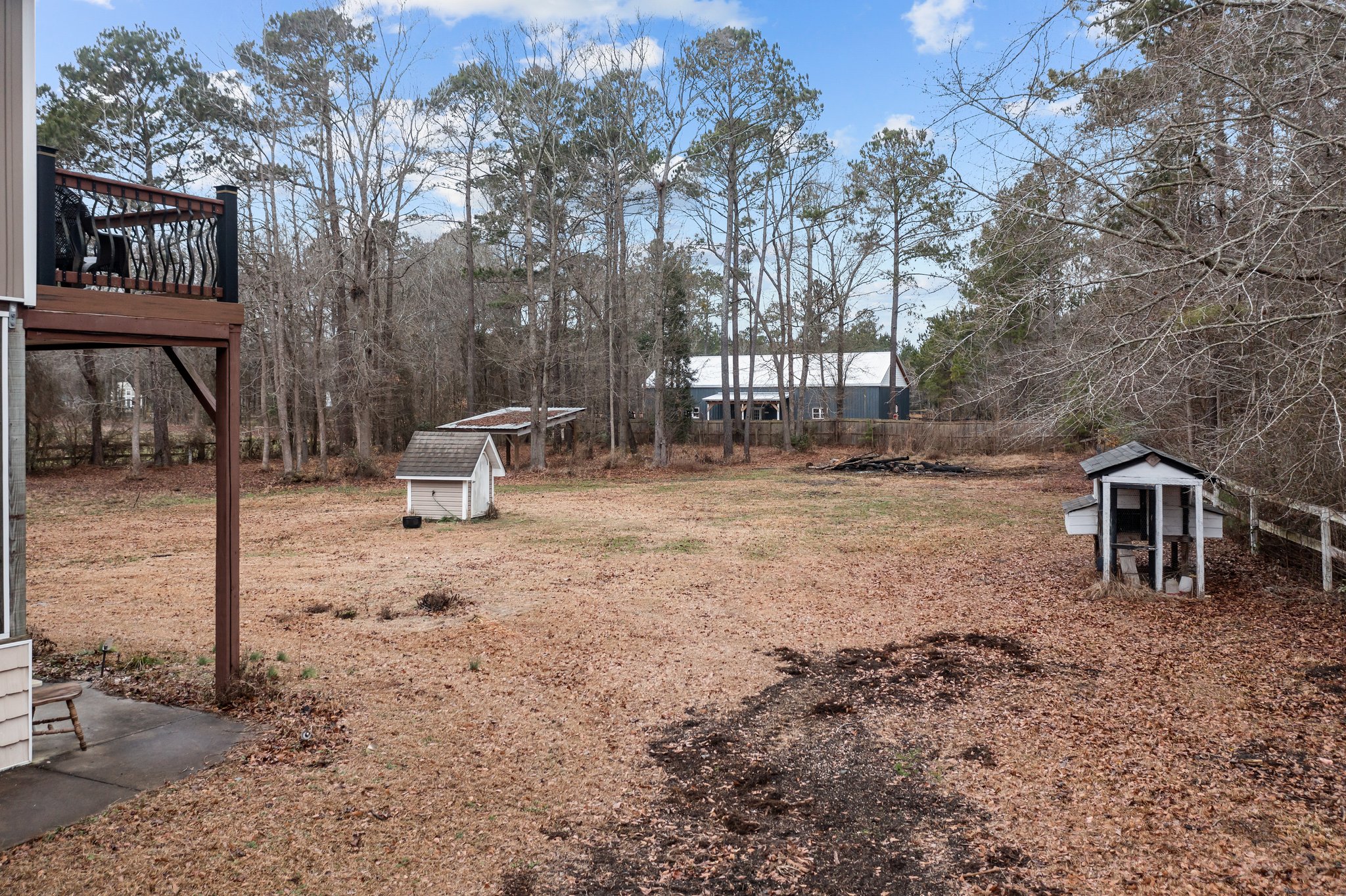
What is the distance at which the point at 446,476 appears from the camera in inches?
613

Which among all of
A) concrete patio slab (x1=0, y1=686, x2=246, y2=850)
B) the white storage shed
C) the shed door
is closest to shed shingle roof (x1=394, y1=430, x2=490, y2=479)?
the white storage shed

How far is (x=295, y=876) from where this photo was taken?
12.4 feet

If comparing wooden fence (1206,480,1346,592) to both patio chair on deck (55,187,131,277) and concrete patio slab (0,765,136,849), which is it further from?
patio chair on deck (55,187,131,277)

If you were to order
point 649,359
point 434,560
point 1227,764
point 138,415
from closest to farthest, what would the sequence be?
point 1227,764 < point 434,560 < point 138,415 < point 649,359

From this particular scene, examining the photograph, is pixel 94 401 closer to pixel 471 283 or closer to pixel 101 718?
pixel 471 283

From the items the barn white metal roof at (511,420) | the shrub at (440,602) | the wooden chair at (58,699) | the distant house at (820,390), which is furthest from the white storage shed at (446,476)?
the distant house at (820,390)

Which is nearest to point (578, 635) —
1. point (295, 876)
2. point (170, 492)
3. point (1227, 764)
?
point (295, 876)

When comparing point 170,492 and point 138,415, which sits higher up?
point 138,415

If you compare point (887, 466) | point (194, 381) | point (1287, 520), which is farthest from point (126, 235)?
point (887, 466)

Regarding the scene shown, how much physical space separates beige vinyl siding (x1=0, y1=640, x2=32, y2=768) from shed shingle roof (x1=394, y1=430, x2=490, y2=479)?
10.8 meters

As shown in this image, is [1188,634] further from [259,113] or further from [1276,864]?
[259,113]

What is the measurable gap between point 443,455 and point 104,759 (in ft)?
36.9

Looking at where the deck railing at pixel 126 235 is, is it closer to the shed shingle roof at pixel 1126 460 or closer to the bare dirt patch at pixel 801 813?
the bare dirt patch at pixel 801 813

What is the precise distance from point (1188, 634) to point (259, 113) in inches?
992
